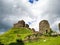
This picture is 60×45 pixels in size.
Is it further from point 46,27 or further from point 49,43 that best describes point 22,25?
point 49,43

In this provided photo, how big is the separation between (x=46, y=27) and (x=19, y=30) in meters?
23.7

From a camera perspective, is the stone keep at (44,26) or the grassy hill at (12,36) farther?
the stone keep at (44,26)

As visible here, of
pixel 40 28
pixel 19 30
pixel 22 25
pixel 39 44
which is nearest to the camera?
pixel 39 44

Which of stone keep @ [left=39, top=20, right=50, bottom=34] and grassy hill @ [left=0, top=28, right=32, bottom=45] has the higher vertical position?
stone keep @ [left=39, top=20, right=50, bottom=34]

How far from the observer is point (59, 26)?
9856cm

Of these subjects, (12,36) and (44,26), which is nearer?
(12,36)

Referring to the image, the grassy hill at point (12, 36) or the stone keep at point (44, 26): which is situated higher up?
the stone keep at point (44, 26)

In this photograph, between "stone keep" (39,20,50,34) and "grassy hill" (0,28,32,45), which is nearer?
"grassy hill" (0,28,32,45)

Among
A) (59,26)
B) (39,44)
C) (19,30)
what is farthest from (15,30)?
(39,44)

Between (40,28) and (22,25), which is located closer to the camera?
(40,28)

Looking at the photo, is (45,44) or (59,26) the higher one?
(59,26)

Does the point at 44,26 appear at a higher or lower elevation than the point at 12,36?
higher

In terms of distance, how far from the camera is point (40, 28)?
145000mm

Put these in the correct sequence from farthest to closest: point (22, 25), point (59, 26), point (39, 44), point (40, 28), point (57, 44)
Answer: point (22, 25), point (40, 28), point (59, 26), point (39, 44), point (57, 44)
